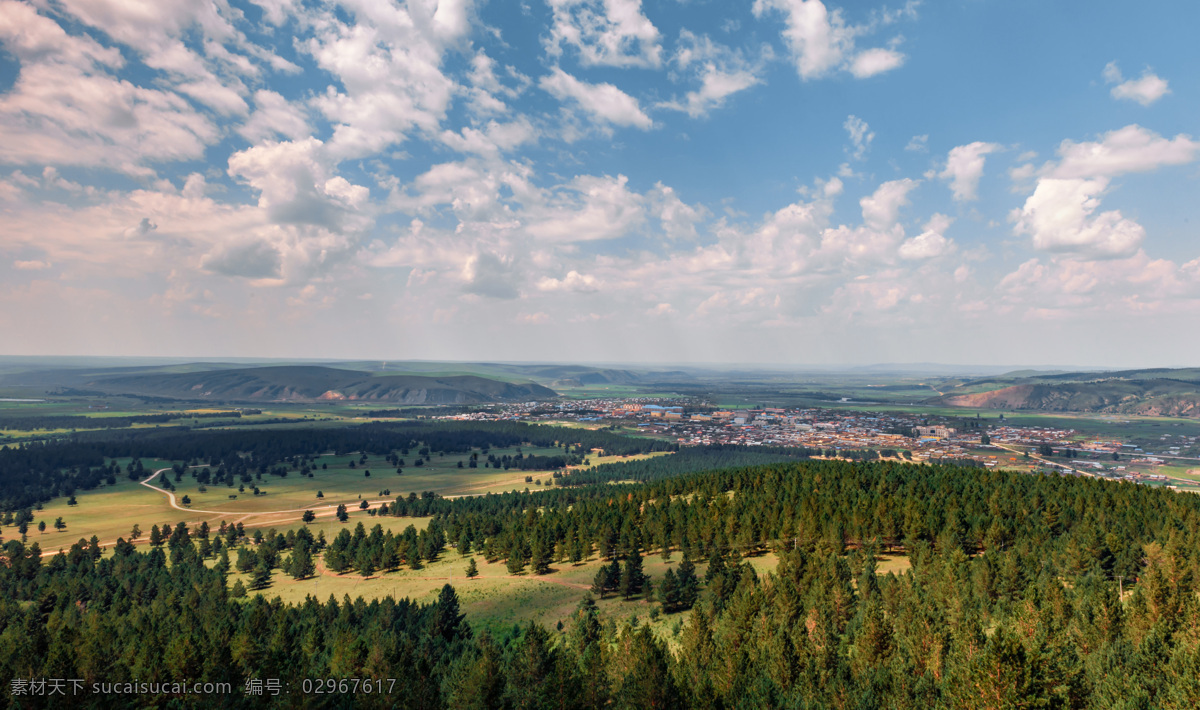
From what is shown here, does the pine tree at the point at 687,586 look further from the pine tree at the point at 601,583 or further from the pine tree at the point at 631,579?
the pine tree at the point at 601,583

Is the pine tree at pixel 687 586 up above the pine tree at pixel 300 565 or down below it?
above

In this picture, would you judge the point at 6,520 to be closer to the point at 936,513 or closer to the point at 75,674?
the point at 75,674

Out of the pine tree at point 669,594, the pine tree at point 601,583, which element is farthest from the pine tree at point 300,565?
the pine tree at point 669,594

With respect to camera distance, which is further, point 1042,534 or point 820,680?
point 1042,534

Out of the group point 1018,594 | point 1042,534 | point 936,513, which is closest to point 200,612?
point 1018,594

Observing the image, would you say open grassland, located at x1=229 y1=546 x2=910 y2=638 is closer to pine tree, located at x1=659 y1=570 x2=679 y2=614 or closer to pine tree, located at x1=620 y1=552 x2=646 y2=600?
pine tree, located at x1=620 y1=552 x2=646 y2=600

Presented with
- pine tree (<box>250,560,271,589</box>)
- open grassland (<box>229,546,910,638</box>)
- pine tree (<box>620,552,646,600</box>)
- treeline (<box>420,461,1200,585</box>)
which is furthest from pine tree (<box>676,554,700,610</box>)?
pine tree (<box>250,560,271,589</box>)

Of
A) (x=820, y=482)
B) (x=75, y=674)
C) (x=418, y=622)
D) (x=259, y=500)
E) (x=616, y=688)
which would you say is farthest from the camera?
(x=259, y=500)

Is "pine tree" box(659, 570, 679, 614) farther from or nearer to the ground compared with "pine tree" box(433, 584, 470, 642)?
farther from the ground
